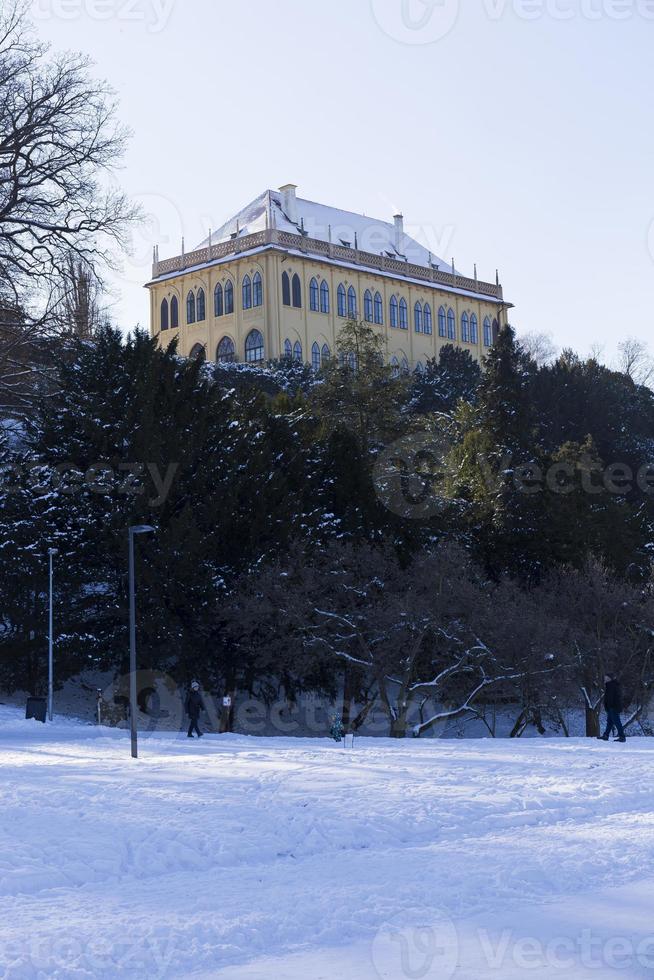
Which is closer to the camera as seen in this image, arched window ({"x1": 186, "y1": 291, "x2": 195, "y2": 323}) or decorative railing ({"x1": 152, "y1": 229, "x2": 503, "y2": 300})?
decorative railing ({"x1": 152, "y1": 229, "x2": 503, "y2": 300})

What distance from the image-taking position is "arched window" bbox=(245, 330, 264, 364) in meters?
112

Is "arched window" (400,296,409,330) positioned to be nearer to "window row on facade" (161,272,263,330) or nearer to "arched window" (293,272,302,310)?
"arched window" (293,272,302,310)

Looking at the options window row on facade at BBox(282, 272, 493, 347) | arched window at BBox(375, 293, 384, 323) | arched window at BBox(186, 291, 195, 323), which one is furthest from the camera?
arched window at BBox(375, 293, 384, 323)

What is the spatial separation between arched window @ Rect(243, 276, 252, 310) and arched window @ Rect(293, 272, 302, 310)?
12.1 ft

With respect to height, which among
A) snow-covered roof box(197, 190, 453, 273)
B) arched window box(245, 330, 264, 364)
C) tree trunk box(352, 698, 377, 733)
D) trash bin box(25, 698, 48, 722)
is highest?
snow-covered roof box(197, 190, 453, 273)

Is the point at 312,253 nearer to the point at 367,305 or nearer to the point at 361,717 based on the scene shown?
the point at 367,305

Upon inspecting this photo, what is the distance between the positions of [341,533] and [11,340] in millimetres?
20765

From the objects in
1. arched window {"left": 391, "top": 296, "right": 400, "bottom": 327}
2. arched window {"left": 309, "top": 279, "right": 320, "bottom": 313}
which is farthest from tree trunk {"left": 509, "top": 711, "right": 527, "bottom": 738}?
arched window {"left": 391, "top": 296, "right": 400, "bottom": 327}

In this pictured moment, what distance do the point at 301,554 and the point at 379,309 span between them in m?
82.0

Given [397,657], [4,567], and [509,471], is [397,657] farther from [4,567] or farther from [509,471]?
[509,471]

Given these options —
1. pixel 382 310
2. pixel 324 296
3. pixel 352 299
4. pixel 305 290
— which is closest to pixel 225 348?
pixel 305 290

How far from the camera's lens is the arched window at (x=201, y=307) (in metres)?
117

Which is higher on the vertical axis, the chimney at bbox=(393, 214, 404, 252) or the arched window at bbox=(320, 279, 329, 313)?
the chimney at bbox=(393, 214, 404, 252)

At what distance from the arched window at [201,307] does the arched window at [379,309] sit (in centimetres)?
1595
